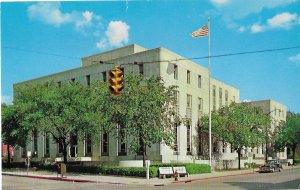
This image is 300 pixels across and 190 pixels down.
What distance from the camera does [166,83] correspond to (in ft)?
162

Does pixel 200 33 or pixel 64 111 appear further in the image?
pixel 64 111

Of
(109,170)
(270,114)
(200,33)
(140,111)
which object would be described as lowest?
(109,170)

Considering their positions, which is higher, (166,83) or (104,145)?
(166,83)

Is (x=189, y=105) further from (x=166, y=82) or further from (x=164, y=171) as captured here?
(x=164, y=171)

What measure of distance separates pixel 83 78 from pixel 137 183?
1185 inches

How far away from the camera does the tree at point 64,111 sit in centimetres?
4169

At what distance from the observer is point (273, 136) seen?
7788 cm

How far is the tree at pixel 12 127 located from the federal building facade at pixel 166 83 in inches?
87.1

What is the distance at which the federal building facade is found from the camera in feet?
163

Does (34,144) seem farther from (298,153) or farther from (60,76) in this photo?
(298,153)

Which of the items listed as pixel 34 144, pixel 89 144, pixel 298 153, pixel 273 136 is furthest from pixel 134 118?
pixel 298 153

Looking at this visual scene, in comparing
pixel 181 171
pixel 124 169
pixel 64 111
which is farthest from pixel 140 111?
pixel 64 111

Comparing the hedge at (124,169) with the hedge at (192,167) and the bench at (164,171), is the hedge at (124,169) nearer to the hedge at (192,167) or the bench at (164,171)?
the hedge at (192,167)

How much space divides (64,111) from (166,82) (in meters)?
12.7
